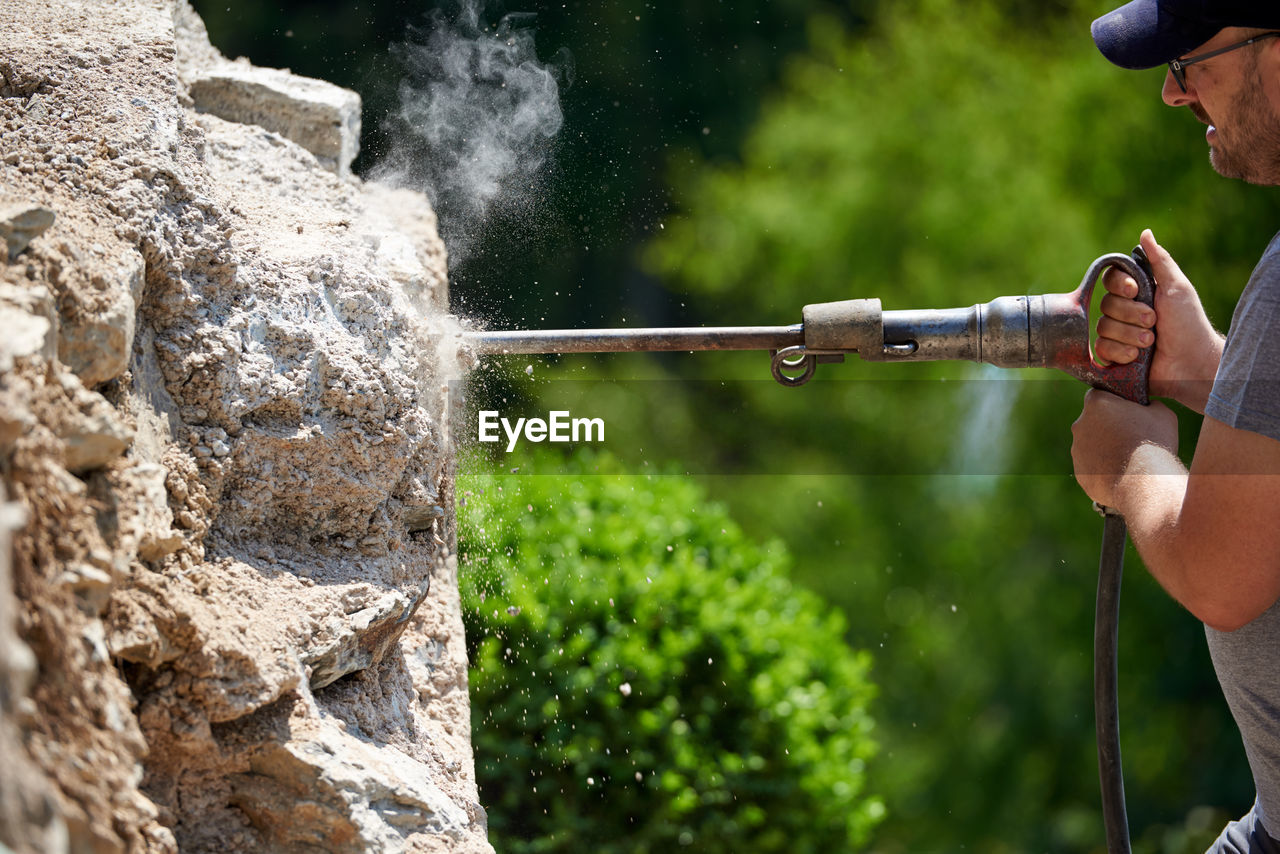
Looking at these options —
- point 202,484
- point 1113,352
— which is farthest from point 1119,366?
point 202,484

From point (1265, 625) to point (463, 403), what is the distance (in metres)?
1.26

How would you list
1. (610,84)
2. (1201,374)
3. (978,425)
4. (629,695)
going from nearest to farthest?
(1201,374) < (629,695) < (978,425) < (610,84)

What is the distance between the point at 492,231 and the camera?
93.8 inches

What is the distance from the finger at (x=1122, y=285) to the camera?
1.56 m

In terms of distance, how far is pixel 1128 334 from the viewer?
1550 millimetres

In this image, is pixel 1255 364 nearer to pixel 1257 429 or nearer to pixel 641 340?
pixel 1257 429

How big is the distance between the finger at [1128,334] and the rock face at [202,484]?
980 mm

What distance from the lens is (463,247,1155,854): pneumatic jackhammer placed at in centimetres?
158

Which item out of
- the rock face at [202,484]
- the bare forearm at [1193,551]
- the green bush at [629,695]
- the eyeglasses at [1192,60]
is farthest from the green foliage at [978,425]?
the rock face at [202,484]

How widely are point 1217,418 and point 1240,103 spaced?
42cm

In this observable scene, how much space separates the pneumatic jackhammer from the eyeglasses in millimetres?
237

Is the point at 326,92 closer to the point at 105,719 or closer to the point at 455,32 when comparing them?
the point at 455,32

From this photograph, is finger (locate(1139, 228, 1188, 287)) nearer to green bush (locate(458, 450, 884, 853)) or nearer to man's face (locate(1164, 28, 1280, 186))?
man's face (locate(1164, 28, 1280, 186))

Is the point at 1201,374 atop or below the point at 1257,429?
atop
